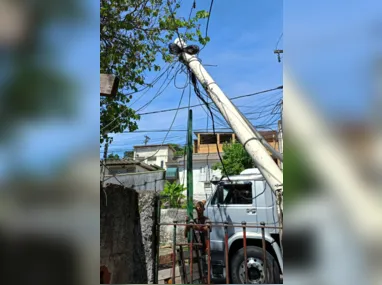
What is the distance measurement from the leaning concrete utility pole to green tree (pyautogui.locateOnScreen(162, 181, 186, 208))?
6791mm

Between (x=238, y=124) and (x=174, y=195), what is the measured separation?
7.59 m

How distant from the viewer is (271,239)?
4879mm

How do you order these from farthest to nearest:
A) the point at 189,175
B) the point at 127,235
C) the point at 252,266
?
1. the point at 189,175
2. the point at 252,266
3. the point at 127,235

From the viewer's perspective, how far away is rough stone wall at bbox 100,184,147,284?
328 cm

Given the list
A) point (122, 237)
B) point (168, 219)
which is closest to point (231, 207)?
point (122, 237)

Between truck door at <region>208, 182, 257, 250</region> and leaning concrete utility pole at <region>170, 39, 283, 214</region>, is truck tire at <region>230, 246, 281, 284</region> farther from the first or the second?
leaning concrete utility pole at <region>170, 39, 283, 214</region>

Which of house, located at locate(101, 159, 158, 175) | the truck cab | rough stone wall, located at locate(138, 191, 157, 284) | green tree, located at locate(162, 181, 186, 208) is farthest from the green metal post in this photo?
green tree, located at locate(162, 181, 186, 208)

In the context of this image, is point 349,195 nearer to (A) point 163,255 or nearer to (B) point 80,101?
(B) point 80,101

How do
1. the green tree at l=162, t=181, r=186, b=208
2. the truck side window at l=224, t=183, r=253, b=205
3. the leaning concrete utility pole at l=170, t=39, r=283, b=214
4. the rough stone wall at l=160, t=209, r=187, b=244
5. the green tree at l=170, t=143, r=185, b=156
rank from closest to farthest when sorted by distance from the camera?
the leaning concrete utility pole at l=170, t=39, r=283, b=214, the truck side window at l=224, t=183, r=253, b=205, the rough stone wall at l=160, t=209, r=187, b=244, the green tree at l=170, t=143, r=185, b=156, the green tree at l=162, t=181, r=186, b=208

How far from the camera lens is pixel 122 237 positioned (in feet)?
12.1

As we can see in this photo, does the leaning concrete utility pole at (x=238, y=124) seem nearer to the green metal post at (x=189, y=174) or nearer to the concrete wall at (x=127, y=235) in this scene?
the green metal post at (x=189, y=174)

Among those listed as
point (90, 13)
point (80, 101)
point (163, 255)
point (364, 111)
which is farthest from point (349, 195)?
point (163, 255)

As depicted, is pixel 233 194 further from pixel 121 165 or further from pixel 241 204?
pixel 121 165

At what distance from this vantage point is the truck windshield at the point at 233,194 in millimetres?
5582
